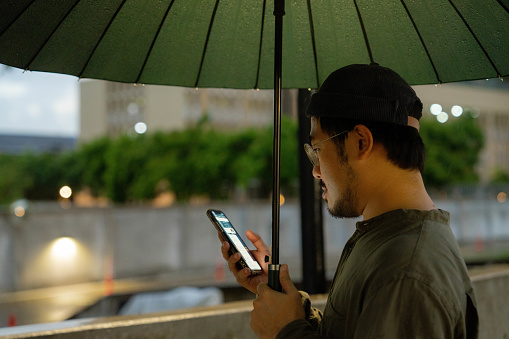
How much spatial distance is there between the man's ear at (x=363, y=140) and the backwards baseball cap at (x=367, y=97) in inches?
1.6

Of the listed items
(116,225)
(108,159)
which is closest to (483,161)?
(108,159)

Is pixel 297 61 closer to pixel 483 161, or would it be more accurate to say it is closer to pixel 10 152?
pixel 483 161

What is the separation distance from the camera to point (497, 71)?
8.09 feet

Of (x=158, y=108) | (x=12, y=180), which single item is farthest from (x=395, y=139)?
(x=12, y=180)

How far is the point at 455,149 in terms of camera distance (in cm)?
4272

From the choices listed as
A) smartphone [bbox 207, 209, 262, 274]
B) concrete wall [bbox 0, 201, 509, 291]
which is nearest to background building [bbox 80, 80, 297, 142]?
concrete wall [bbox 0, 201, 509, 291]

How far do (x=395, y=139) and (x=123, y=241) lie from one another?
20.4m

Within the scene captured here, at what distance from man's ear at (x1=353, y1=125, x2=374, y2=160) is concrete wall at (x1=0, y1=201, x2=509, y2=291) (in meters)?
15.1

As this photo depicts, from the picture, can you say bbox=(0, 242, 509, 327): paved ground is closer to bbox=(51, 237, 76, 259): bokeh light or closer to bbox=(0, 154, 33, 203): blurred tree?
bbox=(51, 237, 76, 259): bokeh light

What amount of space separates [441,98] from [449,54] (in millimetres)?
8753

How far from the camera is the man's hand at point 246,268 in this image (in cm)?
218

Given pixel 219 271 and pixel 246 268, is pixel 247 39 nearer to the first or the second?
pixel 246 268

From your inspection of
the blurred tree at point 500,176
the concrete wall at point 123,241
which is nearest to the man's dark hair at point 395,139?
the concrete wall at point 123,241

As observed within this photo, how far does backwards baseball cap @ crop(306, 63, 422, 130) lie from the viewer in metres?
1.69
